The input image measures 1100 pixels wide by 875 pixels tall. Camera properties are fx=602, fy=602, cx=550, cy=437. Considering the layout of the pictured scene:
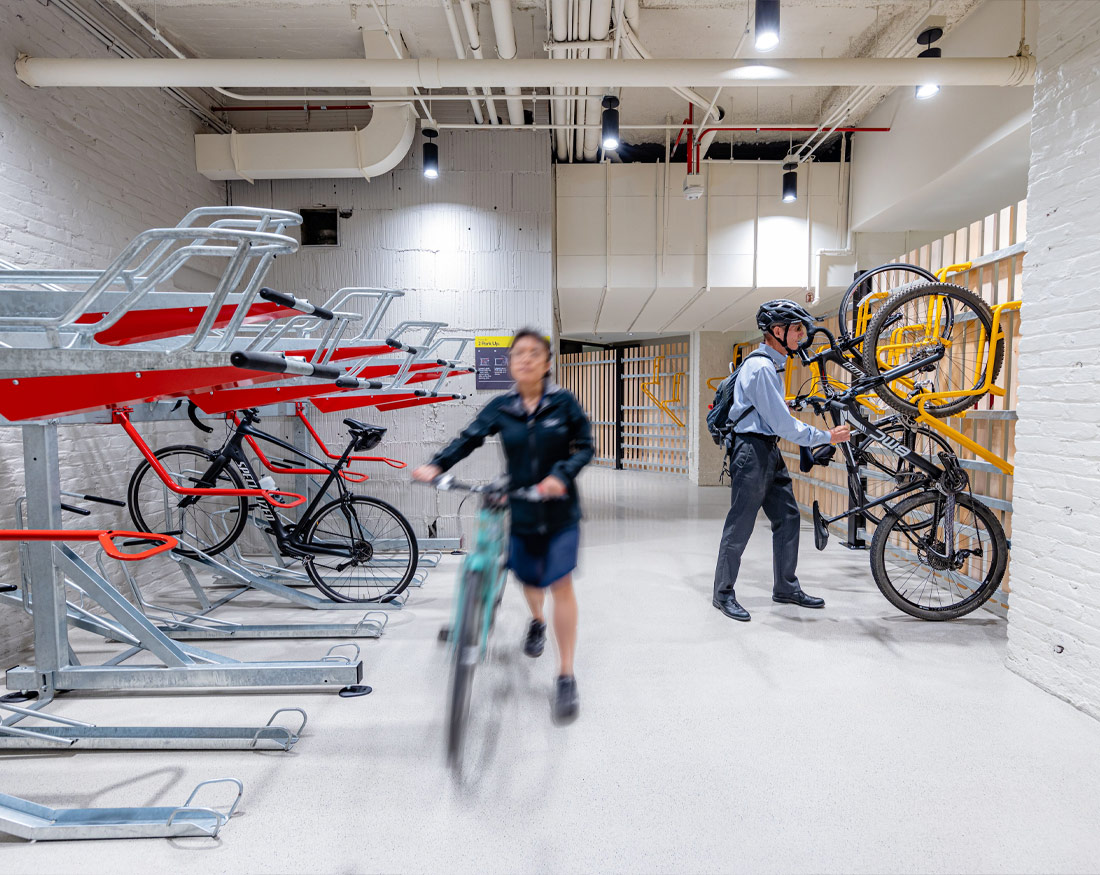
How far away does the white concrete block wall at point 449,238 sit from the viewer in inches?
195

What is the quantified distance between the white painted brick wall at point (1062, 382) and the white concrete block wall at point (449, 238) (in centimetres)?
326

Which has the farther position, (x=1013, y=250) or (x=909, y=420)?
(x=909, y=420)

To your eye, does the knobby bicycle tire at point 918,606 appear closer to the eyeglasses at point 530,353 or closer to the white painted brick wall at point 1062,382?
the white painted brick wall at point 1062,382

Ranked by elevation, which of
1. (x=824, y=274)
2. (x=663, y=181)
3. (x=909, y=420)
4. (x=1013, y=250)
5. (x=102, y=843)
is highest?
(x=663, y=181)

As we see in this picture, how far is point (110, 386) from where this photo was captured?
59.7 inches

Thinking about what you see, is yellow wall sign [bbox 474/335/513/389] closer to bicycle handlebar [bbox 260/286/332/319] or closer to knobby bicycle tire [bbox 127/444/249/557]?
knobby bicycle tire [bbox 127/444/249/557]

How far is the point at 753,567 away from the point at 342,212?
4.28 metres

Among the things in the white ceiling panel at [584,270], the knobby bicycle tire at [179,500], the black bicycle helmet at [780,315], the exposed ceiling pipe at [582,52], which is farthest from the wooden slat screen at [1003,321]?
the knobby bicycle tire at [179,500]

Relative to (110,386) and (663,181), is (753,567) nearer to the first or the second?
(663,181)

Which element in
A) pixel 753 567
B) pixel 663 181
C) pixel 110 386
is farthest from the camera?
pixel 663 181

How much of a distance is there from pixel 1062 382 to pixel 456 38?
3.68 metres

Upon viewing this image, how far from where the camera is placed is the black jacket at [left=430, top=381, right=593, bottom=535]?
1.74 m

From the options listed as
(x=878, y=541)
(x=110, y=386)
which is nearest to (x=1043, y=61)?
(x=878, y=541)

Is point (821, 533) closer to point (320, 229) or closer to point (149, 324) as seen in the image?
point (149, 324)
